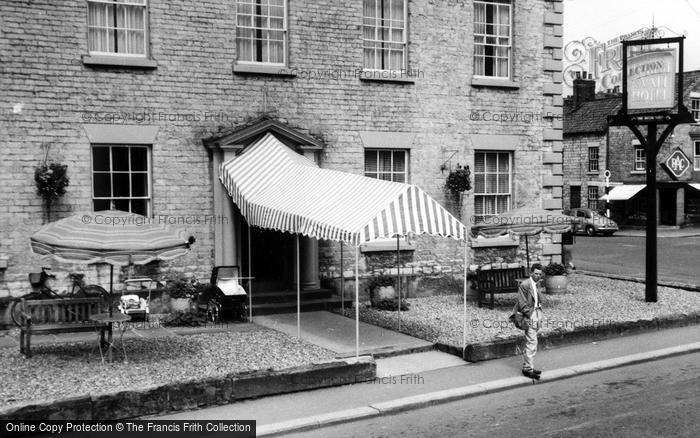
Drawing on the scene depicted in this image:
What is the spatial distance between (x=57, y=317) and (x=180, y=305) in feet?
11.9

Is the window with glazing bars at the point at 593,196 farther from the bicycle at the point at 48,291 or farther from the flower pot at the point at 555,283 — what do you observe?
the bicycle at the point at 48,291

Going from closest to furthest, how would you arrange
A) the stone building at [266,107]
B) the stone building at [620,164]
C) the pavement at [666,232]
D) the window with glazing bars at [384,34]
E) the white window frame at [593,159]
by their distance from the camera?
the stone building at [266,107], the window with glazing bars at [384,34], the pavement at [666,232], the stone building at [620,164], the white window frame at [593,159]

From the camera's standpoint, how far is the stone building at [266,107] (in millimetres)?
14305

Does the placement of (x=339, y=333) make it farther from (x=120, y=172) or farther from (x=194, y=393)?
(x=120, y=172)

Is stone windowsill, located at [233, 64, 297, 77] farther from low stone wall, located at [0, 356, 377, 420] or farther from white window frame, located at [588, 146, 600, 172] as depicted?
white window frame, located at [588, 146, 600, 172]

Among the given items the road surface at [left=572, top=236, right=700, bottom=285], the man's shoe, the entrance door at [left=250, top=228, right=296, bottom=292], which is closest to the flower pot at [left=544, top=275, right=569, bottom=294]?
the road surface at [left=572, top=236, right=700, bottom=285]

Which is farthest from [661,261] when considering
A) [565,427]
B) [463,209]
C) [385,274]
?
[565,427]

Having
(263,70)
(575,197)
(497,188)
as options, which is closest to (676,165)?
(575,197)

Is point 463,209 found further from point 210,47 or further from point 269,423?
point 269,423

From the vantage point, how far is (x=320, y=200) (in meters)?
12.5

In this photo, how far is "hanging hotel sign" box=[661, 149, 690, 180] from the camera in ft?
138

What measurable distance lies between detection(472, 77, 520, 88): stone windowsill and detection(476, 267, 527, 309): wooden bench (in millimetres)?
4726

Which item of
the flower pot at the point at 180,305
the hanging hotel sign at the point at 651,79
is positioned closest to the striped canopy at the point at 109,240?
the flower pot at the point at 180,305

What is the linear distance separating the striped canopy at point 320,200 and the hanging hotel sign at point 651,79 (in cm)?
701
